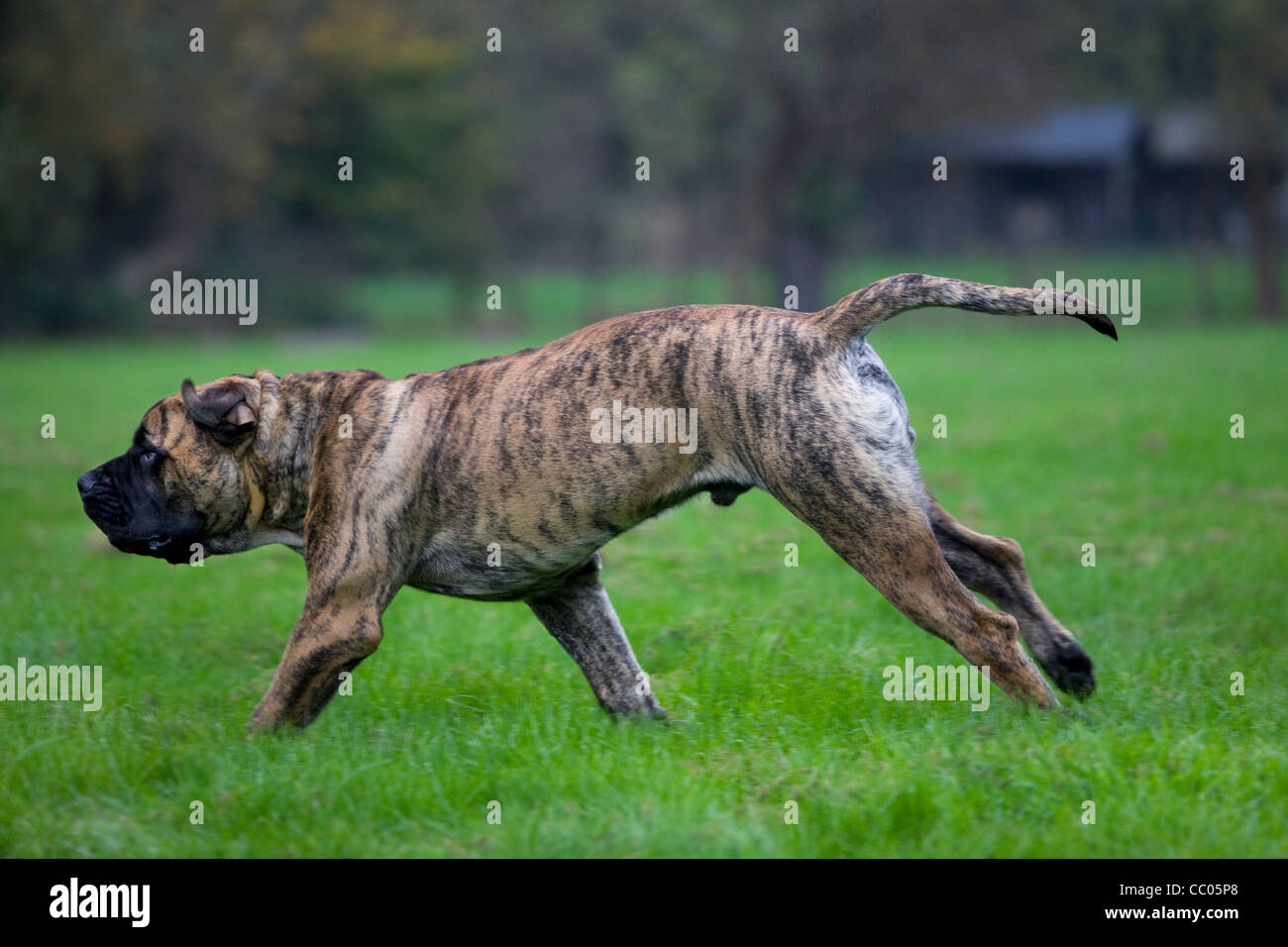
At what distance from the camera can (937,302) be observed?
184 inches

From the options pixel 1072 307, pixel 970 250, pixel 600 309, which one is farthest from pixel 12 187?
pixel 1072 307

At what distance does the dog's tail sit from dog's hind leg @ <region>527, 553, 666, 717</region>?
1510mm

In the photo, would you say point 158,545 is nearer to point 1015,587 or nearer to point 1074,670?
point 1015,587

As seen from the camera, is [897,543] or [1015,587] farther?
[1015,587]

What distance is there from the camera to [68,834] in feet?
13.9

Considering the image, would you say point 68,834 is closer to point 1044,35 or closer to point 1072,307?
point 1072,307

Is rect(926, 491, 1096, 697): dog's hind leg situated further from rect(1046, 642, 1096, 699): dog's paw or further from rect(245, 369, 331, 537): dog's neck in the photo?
rect(245, 369, 331, 537): dog's neck

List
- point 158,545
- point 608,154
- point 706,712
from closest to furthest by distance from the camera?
1. point 158,545
2. point 706,712
3. point 608,154

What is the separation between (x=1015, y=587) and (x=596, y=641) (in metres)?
1.75

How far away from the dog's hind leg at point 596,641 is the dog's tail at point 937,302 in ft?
4.95

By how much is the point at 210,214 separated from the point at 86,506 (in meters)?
32.6

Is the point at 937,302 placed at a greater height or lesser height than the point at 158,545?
greater

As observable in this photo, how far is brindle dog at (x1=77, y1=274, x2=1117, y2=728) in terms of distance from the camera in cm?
461

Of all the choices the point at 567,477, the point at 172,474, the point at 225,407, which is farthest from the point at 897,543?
the point at 172,474
